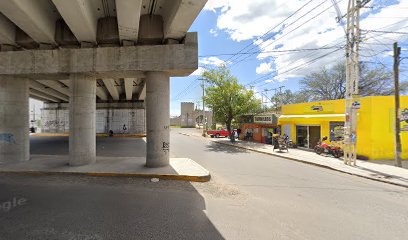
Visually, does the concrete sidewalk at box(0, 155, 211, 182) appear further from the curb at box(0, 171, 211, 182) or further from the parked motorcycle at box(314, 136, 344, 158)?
the parked motorcycle at box(314, 136, 344, 158)

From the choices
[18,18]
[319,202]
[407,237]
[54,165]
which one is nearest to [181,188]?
[319,202]

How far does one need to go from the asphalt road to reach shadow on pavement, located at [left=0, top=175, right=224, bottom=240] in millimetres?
18

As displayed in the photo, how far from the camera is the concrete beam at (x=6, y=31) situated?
806 cm

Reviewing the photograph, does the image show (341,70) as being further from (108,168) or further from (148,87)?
(108,168)

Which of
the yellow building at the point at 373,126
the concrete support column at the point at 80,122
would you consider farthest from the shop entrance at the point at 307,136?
the concrete support column at the point at 80,122

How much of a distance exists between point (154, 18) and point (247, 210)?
7.97 meters

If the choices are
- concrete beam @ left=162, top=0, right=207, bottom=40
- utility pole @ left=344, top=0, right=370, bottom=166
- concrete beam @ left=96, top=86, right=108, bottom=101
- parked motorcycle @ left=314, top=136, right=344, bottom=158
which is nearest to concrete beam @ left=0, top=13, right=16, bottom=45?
concrete beam @ left=162, top=0, right=207, bottom=40

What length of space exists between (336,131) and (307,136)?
280 cm

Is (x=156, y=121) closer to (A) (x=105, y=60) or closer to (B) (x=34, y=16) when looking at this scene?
(A) (x=105, y=60)

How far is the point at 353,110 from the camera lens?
37.2 feet

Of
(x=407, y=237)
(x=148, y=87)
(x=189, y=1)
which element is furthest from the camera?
(x=148, y=87)

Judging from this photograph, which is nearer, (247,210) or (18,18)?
(247,210)

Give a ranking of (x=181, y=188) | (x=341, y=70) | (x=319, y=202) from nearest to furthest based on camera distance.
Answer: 1. (x=319, y=202)
2. (x=181, y=188)
3. (x=341, y=70)

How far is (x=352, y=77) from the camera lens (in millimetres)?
11398
